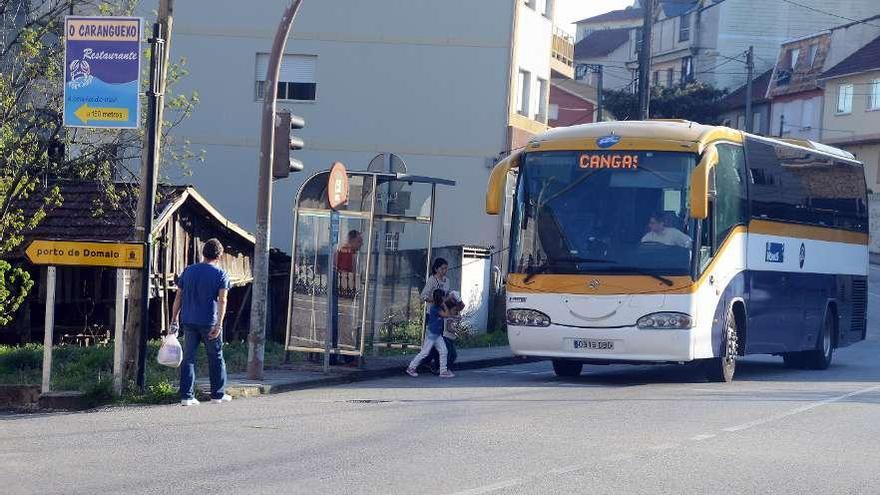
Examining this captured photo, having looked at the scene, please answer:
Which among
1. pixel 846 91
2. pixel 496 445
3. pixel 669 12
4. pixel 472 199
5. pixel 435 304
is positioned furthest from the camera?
pixel 669 12

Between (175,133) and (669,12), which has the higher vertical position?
(669,12)

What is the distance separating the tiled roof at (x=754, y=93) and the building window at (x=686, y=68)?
2.79 meters

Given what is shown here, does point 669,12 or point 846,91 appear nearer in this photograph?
point 846,91

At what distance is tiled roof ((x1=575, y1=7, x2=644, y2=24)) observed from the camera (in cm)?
9562

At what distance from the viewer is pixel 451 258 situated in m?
25.5

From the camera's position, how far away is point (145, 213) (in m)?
14.3

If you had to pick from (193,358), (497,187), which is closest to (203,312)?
(193,358)

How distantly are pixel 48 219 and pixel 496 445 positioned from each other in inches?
573

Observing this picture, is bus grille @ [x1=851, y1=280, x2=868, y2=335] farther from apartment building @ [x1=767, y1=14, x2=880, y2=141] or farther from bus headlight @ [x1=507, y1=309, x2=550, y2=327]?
apartment building @ [x1=767, y1=14, x2=880, y2=141]

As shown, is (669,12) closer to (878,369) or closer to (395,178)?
(878,369)

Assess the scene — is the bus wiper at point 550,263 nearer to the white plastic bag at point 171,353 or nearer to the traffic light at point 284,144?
the traffic light at point 284,144

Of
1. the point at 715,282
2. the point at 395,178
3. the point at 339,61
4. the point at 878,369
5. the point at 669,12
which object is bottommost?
the point at 878,369

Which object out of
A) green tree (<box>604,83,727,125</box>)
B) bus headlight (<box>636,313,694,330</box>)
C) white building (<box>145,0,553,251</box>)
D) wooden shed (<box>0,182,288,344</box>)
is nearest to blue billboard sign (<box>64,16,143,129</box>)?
bus headlight (<box>636,313,694,330</box>)

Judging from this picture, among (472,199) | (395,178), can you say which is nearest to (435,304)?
(395,178)
